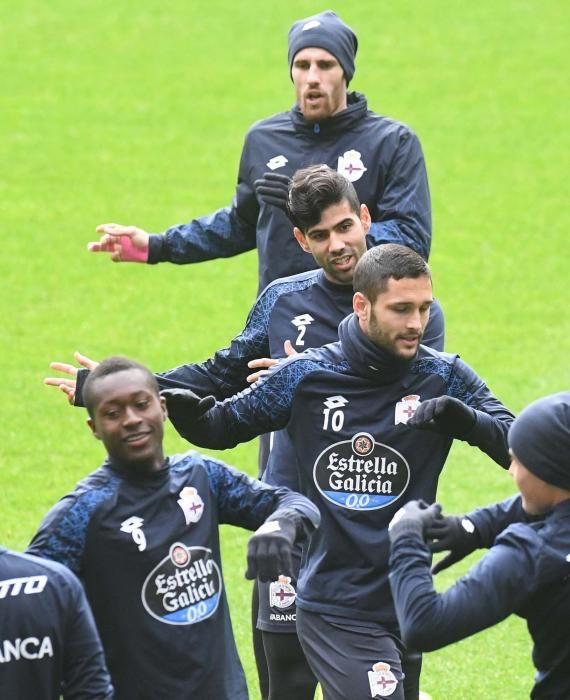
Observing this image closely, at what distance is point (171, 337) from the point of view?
14000 mm

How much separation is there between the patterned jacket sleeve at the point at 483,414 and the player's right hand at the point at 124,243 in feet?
7.94

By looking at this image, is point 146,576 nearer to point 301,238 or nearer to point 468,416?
point 468,416

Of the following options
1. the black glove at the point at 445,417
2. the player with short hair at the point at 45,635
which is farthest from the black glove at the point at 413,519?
the player with short hair at the point at 45,635

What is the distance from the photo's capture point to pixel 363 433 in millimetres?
6105

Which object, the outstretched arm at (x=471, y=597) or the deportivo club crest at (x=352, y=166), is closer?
the outstretched arm at (x=471, y=597)

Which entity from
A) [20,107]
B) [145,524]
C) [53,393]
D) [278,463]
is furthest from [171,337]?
[145,524]

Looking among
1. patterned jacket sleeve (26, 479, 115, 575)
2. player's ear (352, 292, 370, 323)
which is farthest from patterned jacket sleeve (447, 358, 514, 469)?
patterned jacket sleeve (26, 479, 115, 575)

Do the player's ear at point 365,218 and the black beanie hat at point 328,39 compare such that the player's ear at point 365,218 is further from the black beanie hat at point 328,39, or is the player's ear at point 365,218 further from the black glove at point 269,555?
the black glove at point 269,555

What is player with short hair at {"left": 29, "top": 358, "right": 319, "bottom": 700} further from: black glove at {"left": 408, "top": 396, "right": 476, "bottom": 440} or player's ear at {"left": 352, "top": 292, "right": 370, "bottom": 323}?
player's ear at {"left": 352, "top": 292, "right": 370, "bottom": 323}

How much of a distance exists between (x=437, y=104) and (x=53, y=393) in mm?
7672

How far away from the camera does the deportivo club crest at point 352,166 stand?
7699 mm

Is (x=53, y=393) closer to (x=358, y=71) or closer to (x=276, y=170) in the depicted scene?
(x=276, y=170)

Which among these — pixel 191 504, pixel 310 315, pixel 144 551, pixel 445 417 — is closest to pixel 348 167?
pixel 310 315

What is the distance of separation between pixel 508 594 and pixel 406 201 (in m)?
3.06
